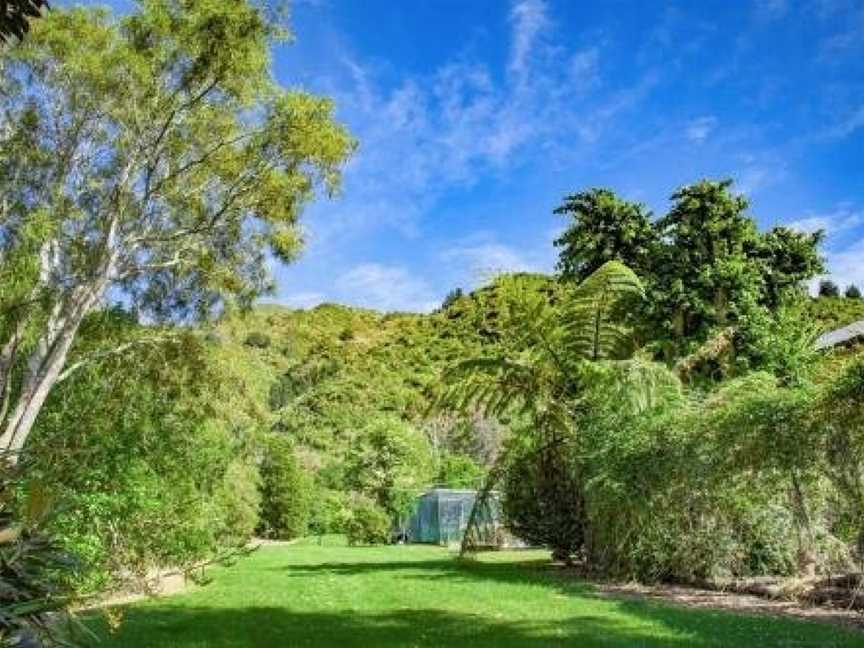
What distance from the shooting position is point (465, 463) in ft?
149

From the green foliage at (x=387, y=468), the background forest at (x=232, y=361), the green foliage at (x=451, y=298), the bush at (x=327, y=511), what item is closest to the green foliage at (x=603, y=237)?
the background forest at (x=232, y=361)

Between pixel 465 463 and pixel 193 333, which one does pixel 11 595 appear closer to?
pixel 193 333

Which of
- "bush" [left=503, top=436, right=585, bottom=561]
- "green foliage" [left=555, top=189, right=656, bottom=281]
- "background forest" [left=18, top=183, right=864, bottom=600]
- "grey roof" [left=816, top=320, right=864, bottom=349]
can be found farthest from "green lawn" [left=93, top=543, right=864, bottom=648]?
"grey roof" [left=816, top=320, right=864, bottom=349]

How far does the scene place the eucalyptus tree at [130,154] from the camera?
1716 cm

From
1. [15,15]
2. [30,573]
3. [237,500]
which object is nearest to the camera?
[30,573]

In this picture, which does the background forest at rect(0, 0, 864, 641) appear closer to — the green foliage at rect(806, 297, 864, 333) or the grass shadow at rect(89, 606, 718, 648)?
the grass shadow at rect(89, 606, 718, 648)

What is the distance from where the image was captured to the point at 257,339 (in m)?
25.2

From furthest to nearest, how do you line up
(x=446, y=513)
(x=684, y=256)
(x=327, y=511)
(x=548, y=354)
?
(x=327, y=511)
(x=446, y=513)
(x=684, y=256)
(x=548, y=354)

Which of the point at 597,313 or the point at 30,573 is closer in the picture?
the point at 30,573

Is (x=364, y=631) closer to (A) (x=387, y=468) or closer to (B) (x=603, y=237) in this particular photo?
(B) (x=603, y=237)

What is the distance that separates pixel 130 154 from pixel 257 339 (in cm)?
803

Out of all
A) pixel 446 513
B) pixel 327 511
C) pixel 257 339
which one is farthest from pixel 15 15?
pixel 327 511

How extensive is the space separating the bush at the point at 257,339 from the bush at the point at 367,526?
11.7m

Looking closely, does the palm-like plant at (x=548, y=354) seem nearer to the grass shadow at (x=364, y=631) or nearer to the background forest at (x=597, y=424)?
the background forest at (x=597, y=424)
